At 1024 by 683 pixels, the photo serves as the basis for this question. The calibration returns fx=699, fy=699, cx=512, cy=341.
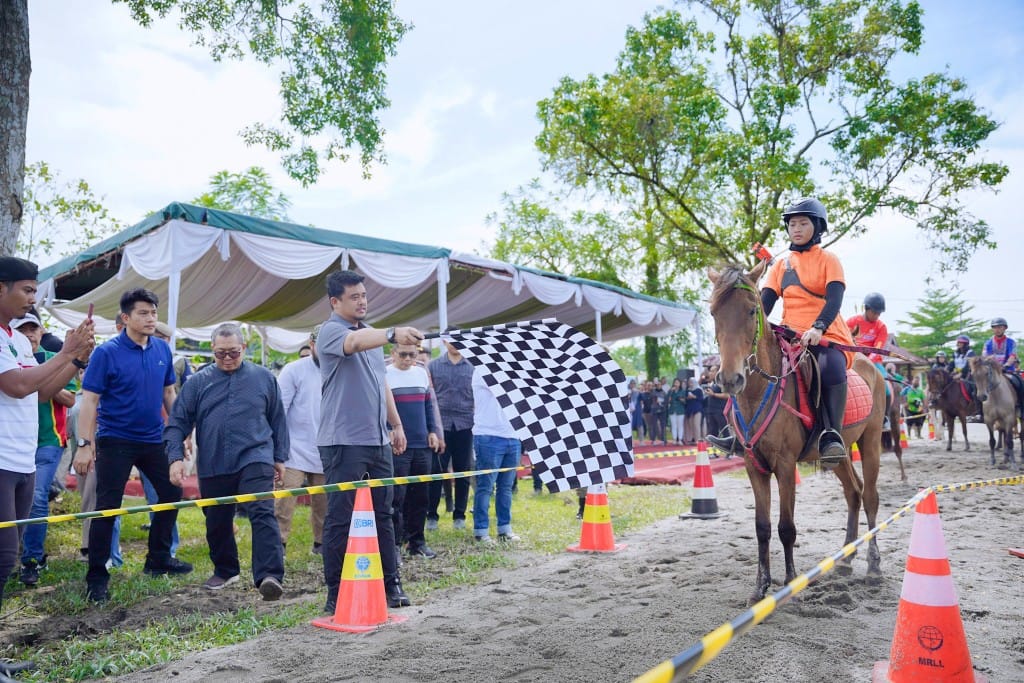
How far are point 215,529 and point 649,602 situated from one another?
10.7 feet

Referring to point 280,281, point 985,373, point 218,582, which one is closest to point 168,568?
point 218,582

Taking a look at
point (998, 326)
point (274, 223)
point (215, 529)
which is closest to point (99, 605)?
point (215, 529)

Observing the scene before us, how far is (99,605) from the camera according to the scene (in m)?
4.77

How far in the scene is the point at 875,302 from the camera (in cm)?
988

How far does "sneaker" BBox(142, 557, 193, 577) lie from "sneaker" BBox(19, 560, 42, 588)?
75 centimetres

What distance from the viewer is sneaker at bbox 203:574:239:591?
17.2ft

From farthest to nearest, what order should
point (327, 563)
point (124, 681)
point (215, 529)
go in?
point (215, 529), point (327, 563), point (124, 681)

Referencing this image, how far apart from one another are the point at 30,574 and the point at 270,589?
2251 millimetres

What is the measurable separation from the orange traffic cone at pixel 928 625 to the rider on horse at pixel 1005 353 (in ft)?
41.0

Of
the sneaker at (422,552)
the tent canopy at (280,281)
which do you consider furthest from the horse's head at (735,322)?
the tent canopy at (280,281)

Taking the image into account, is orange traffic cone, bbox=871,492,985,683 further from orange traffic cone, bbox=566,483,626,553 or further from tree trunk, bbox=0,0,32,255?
tree trunk, bbox=0,0,32,255

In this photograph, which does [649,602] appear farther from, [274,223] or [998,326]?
[998,326]

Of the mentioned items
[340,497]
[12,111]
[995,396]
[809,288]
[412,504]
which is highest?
[12,111]

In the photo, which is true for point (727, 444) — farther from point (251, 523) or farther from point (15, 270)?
point (15, 270)
